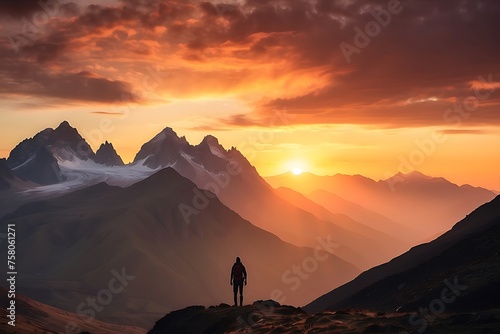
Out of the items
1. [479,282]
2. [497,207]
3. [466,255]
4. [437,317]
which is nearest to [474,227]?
[497,207]

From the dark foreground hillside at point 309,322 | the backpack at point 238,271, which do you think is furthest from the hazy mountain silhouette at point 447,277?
the backpack at point 238,271

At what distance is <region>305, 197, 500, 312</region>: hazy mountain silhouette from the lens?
48156 mm

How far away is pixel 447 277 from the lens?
6134 cm

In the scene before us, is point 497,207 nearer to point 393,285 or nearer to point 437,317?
point 393,285

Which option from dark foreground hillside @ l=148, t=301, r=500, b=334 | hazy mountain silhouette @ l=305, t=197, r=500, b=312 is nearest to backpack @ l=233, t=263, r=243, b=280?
dark foreground hillside @ l=148, t=301, r=500, b=334

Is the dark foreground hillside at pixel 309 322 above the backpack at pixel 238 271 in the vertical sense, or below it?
below

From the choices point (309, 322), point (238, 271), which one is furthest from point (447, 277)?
point (309, 322)

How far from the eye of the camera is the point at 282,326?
32875 mm

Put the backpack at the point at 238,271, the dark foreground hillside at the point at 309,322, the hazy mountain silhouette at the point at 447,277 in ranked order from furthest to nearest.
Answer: the hazy mountain silhouette at the point at 447,277, the backpack at the point at 238,271, the dark foreground hillside at the point at 309,322

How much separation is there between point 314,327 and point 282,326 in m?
2.73

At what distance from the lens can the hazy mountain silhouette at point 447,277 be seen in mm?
48156

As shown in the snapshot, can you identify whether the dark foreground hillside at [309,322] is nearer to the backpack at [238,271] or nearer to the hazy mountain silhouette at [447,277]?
the backpack at [238,271]

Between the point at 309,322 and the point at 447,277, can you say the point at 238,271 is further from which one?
the point at 447,277

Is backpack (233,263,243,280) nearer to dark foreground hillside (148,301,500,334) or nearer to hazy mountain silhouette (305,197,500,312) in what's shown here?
dark foreground hillside (148,301,500,334)
